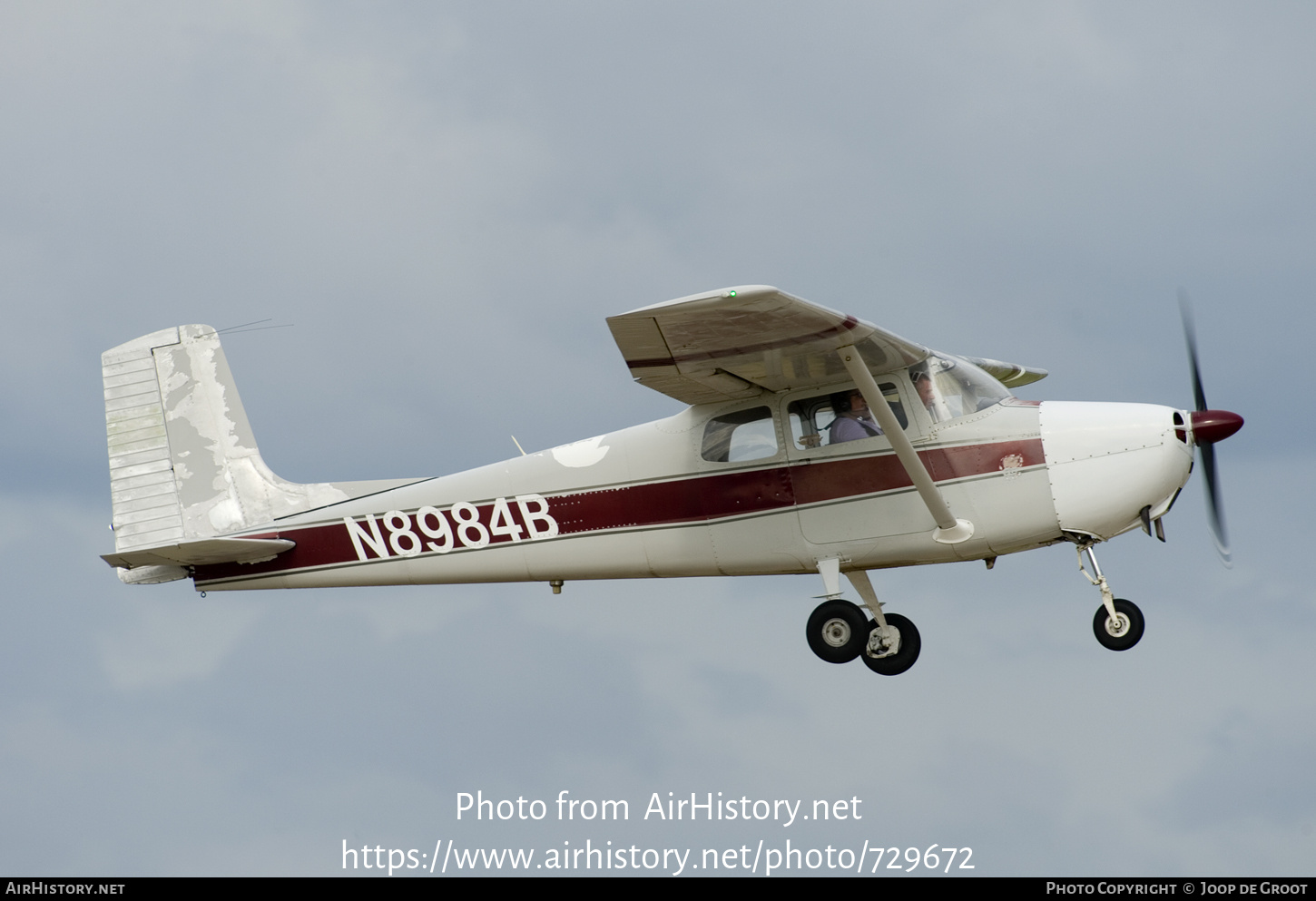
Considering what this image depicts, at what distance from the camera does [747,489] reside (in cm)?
1315

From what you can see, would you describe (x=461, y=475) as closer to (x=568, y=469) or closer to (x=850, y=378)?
(x=568, y=469)

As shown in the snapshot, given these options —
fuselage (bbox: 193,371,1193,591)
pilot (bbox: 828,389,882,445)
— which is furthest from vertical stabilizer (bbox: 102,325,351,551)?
pilot (bbox: 828,389,882,445)

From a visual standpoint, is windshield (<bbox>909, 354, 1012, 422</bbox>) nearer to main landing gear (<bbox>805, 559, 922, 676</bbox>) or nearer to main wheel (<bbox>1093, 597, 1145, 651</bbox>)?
main landing gear (<bbox>805, 559, 922, 676</bbox>)

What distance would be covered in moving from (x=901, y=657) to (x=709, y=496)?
7.50 feet

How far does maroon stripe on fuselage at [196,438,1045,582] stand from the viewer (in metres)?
12.6

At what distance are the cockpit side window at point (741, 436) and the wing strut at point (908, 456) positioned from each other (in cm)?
111

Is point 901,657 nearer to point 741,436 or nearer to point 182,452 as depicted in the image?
point 741,436

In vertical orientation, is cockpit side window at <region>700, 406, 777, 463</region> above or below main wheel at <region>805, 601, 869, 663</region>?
above

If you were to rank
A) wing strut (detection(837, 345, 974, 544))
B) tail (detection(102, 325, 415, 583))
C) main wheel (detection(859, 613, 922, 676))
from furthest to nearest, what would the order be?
tail (detection(102, 325, 415, 583))
main wheel (detection(859, 613, 922, 676))
wing strut (detection(837, 345, 974, 544))

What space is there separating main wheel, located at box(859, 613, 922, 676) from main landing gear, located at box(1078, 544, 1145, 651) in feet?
5.42

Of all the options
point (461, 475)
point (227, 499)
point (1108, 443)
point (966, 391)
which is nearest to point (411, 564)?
point (461, 475)

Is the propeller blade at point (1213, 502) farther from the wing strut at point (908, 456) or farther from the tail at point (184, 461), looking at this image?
the tail at point (184, 461)

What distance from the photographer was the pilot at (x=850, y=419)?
12.9m

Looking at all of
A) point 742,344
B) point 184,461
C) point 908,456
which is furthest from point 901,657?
point 184,461
